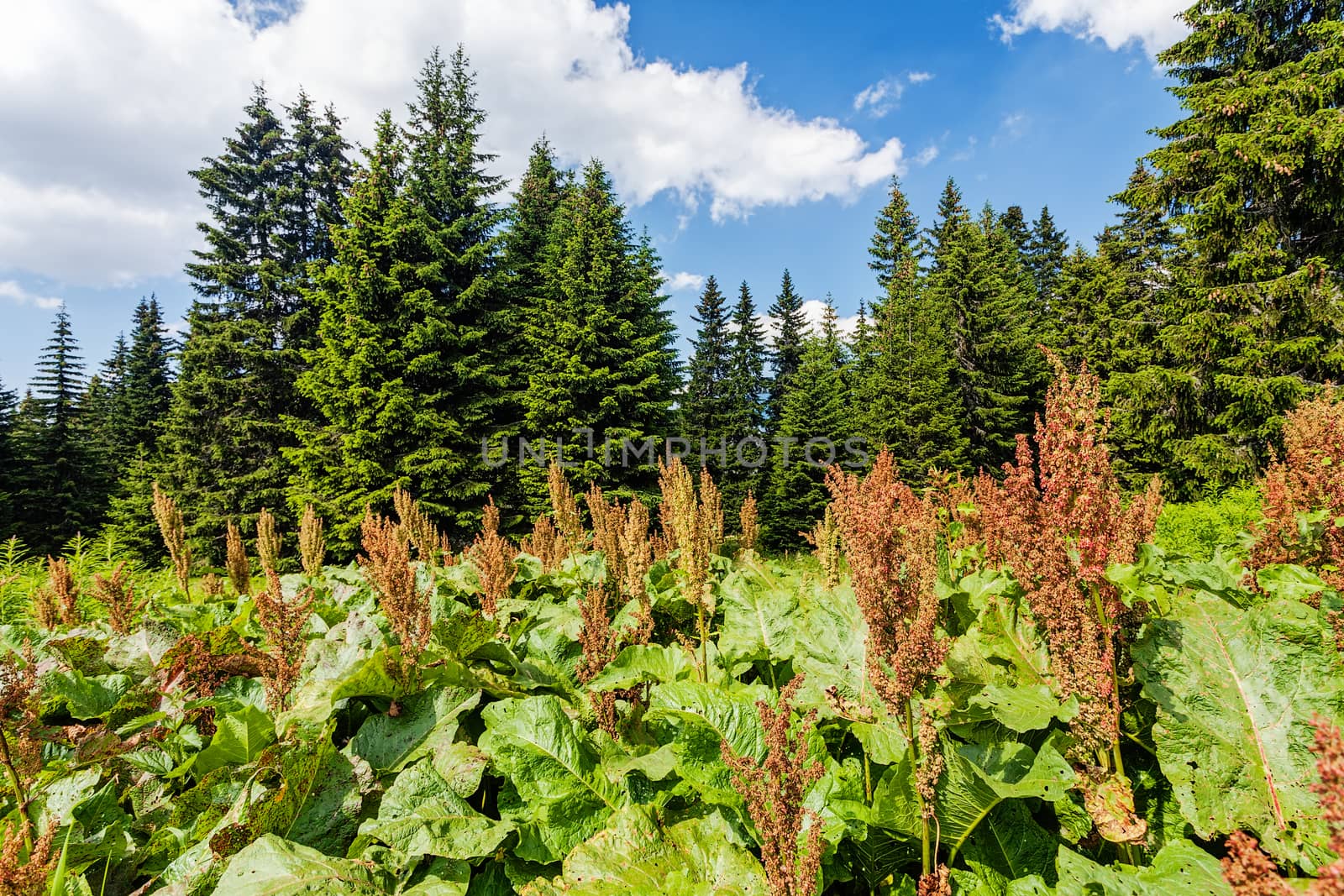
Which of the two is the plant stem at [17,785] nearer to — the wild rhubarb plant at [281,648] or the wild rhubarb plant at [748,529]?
the wild rhubarb plant at [281,648]

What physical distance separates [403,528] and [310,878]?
3424 mm

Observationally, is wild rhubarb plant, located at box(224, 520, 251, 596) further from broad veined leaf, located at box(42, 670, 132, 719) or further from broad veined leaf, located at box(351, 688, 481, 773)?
broad veined leaf, located at box(351, 688, 481, 773)

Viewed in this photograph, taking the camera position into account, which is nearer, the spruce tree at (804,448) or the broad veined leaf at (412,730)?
Answer: the broad veined leaf at (412,730)

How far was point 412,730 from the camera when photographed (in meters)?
1.63

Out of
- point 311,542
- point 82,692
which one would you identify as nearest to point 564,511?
point 311,542

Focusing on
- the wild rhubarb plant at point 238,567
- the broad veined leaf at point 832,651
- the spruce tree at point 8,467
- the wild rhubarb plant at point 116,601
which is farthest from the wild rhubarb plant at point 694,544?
the spruce tree at point 8,467

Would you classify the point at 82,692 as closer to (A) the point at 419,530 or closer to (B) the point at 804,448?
(A) the point at 419,530

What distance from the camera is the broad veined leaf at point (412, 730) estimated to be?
1.58 m

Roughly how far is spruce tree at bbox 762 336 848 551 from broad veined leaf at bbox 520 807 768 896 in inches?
827

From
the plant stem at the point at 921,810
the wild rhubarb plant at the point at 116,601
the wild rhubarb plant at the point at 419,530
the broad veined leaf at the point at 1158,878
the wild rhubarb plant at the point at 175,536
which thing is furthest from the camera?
the wild rhubarb plant at the point at 419,530

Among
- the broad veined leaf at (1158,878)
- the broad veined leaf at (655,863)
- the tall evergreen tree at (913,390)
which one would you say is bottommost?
the broad veined leaf at (655,863)

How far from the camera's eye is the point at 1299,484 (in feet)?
7.44

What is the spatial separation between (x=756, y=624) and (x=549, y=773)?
3.51ft

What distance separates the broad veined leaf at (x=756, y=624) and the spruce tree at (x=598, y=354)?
15.4m
